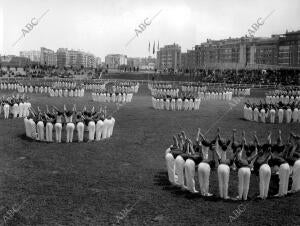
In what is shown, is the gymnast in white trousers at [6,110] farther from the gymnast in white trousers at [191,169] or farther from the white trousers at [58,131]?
the gymnast in white trousers at [191,169]

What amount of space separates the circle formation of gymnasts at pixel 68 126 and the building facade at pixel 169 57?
162 meters

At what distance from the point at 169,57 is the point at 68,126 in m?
174

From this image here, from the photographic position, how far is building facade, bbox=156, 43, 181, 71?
7131 inches

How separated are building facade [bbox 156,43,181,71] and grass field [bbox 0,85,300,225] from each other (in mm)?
164198

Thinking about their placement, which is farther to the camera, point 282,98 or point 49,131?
point 282,98

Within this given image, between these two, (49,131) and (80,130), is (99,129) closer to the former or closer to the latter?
(80,130)

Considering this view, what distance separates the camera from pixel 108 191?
988 centimetres

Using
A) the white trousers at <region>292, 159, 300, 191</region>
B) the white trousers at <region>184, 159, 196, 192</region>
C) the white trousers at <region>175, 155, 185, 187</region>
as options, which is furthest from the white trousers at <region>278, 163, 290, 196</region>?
the white trousers at <region>175, 155, 185, 187</region>

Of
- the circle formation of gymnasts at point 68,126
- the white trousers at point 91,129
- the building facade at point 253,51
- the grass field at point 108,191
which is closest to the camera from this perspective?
the grass field at point 108,191

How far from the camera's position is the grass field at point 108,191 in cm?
826

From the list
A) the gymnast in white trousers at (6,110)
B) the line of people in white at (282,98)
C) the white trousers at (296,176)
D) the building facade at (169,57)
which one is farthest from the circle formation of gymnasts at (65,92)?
the building facade at (169,57)

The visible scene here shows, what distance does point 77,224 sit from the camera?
25.9ft

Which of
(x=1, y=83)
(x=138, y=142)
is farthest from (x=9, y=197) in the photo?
(x=1, y=83)

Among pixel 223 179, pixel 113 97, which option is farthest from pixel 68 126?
pixel 113 97
